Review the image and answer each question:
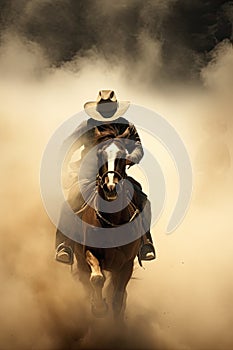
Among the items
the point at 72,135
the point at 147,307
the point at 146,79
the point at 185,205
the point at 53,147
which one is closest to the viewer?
the point at 72,135

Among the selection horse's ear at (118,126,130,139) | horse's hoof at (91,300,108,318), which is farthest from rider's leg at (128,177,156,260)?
horse's hoof at (91,300,108,318)

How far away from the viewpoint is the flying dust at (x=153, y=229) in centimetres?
949

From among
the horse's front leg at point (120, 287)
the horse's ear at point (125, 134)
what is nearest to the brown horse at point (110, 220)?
the horse's front leg at point (120, 287)

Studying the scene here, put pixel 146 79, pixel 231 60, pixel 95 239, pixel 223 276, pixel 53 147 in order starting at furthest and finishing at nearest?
pixel 146 79 → pixel 231 60 → pixel 223 276 → pixel 53 147 → pixel 95 239

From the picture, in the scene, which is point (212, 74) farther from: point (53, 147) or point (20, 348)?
point (20, 348)

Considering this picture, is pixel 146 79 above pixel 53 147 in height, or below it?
above

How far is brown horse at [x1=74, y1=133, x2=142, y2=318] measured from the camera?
6773 millimetres

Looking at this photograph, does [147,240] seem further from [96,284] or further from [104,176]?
[104,176]

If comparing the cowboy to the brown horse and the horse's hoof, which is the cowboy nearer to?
the brown horse

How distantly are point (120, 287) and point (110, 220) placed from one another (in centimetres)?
115

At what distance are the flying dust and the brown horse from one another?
4.99ft

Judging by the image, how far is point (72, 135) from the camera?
7.66 meters

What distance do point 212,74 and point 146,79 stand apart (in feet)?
4.80

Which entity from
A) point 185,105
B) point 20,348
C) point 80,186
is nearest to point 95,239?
point 80,186
